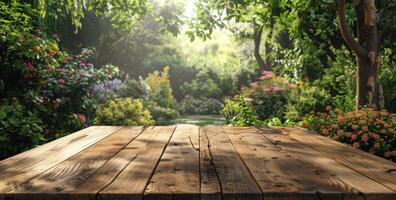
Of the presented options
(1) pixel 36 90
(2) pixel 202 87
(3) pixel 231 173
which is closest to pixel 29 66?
(1) pixel 36 90

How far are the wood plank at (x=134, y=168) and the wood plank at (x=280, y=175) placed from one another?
444 millimetres

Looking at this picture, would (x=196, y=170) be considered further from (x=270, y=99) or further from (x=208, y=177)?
(x=270, y=99)

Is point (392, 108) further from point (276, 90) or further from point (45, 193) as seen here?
point (45, 193)

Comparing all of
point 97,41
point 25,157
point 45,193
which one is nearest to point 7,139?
point 25,157

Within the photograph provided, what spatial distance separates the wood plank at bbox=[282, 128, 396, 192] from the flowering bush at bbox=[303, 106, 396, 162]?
89.9 inches

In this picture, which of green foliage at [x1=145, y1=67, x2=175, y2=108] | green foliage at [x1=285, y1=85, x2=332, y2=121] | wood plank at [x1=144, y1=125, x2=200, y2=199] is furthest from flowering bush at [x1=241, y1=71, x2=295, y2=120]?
wood plank at [x1=144, y1=125, x2=200, y2=199]

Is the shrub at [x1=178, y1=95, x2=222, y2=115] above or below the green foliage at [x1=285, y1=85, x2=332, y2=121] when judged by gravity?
below

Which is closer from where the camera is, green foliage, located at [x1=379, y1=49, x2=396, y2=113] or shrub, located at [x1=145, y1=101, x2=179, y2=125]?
green foliage, located at [x1=379, y1=49, x2=396, y2=113]

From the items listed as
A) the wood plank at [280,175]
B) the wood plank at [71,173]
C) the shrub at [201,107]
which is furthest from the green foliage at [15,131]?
the shrub at [201,107]

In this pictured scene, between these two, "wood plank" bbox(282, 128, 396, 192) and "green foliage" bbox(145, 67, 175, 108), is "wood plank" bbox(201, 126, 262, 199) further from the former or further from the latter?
"green foliage" bbox(145, 67, 175, 108)

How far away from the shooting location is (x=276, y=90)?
10.9 m

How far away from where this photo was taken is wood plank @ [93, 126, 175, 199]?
164cm

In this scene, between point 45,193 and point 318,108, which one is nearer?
point 45,193

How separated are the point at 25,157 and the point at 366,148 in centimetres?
419
